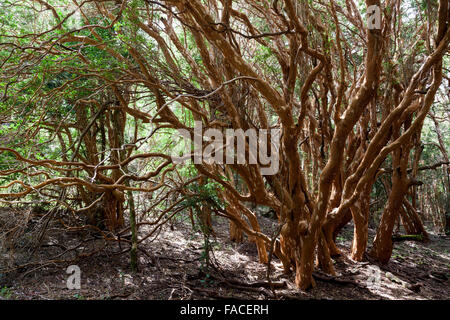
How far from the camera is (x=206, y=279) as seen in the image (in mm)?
4668

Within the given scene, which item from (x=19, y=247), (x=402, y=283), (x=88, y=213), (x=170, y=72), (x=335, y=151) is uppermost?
(x=170, y=72)

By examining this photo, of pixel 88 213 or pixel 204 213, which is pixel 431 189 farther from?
pixel 88 213

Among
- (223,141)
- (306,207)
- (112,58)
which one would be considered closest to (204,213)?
(223,141)

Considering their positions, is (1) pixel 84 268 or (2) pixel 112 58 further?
(1) pixel 84 268

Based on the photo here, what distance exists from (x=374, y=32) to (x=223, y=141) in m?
2.13

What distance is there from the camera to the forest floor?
4164 millimetres

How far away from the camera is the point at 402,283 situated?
16.3 ft

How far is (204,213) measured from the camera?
4.57 metres

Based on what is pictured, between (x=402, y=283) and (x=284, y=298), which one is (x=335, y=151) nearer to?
(x=284, y=298)

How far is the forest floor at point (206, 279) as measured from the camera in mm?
4164
